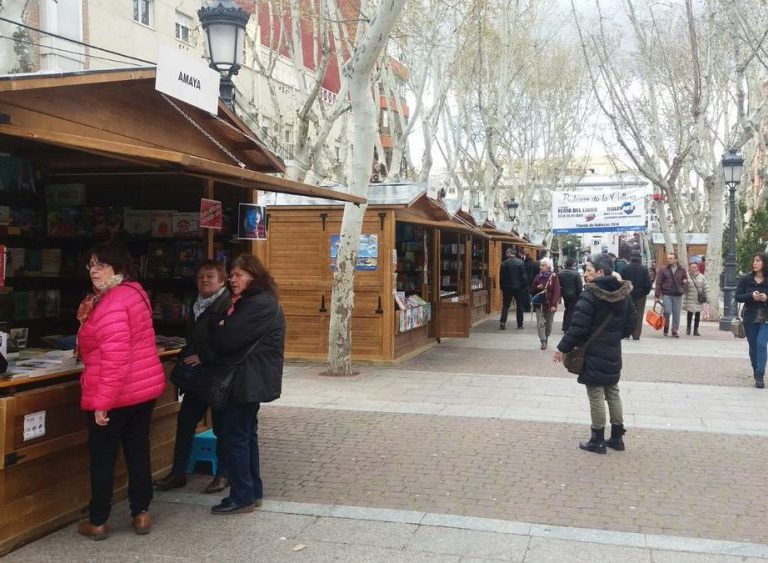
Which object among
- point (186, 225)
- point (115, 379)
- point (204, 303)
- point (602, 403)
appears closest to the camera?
point (115, 379)

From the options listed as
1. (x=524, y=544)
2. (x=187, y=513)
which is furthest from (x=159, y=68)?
(x=524, y=544)

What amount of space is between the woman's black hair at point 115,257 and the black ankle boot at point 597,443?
4.31 meters

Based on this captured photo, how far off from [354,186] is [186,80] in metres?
5.18

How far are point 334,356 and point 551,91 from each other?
24.5 m

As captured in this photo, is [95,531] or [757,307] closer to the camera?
[95,531]

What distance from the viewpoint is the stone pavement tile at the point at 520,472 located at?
5176mm

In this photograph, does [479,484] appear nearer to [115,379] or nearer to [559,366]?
[115,379]

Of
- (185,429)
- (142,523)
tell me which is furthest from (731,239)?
(142,523)

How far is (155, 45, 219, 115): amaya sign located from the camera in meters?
4.99

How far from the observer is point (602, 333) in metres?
6.70

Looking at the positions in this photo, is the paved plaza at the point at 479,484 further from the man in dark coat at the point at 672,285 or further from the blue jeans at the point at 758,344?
the man in dark coat at the point at 672,285

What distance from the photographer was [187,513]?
5.15m

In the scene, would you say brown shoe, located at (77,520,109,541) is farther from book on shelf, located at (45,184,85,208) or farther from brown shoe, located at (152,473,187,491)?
book on shelf, located at (45,184,85,208)

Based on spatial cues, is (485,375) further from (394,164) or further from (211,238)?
(394,164)
